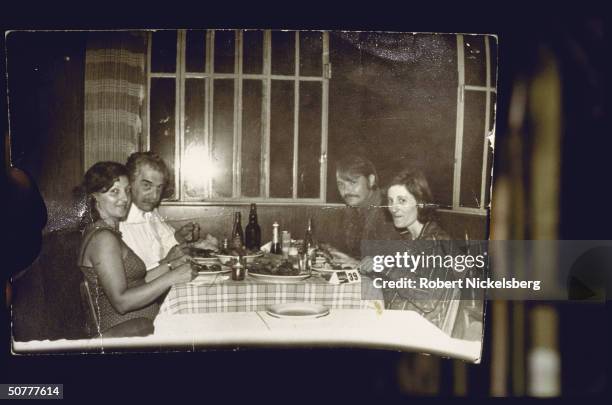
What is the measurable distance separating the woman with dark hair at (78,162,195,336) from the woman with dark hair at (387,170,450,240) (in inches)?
39.9

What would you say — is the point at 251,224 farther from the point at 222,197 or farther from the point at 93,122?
the point at 93,122

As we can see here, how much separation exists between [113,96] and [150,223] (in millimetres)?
610

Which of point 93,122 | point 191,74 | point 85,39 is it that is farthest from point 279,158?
point 85,39

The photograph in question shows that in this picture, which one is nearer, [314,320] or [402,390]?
[314,320]

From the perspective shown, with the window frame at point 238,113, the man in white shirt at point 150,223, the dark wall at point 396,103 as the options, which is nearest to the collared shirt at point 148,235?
the man in white shirt at point 150,223

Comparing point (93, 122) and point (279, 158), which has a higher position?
point (93, 122)

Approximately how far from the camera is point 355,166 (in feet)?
6.77

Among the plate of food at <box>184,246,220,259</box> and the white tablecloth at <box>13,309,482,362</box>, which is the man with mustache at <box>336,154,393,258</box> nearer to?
the white tablecloth at <box>13,309,482,362</box>

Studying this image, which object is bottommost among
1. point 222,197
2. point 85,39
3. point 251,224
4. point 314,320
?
point 314,320

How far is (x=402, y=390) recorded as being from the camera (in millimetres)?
2191

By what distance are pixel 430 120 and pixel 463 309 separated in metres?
0.94

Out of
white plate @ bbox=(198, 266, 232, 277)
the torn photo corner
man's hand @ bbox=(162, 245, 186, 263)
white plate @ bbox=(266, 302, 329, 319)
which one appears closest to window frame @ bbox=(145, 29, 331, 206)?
the torn photo corner

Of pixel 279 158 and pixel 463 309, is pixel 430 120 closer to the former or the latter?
pixel 279 158

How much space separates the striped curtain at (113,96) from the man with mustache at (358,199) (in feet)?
3.24
